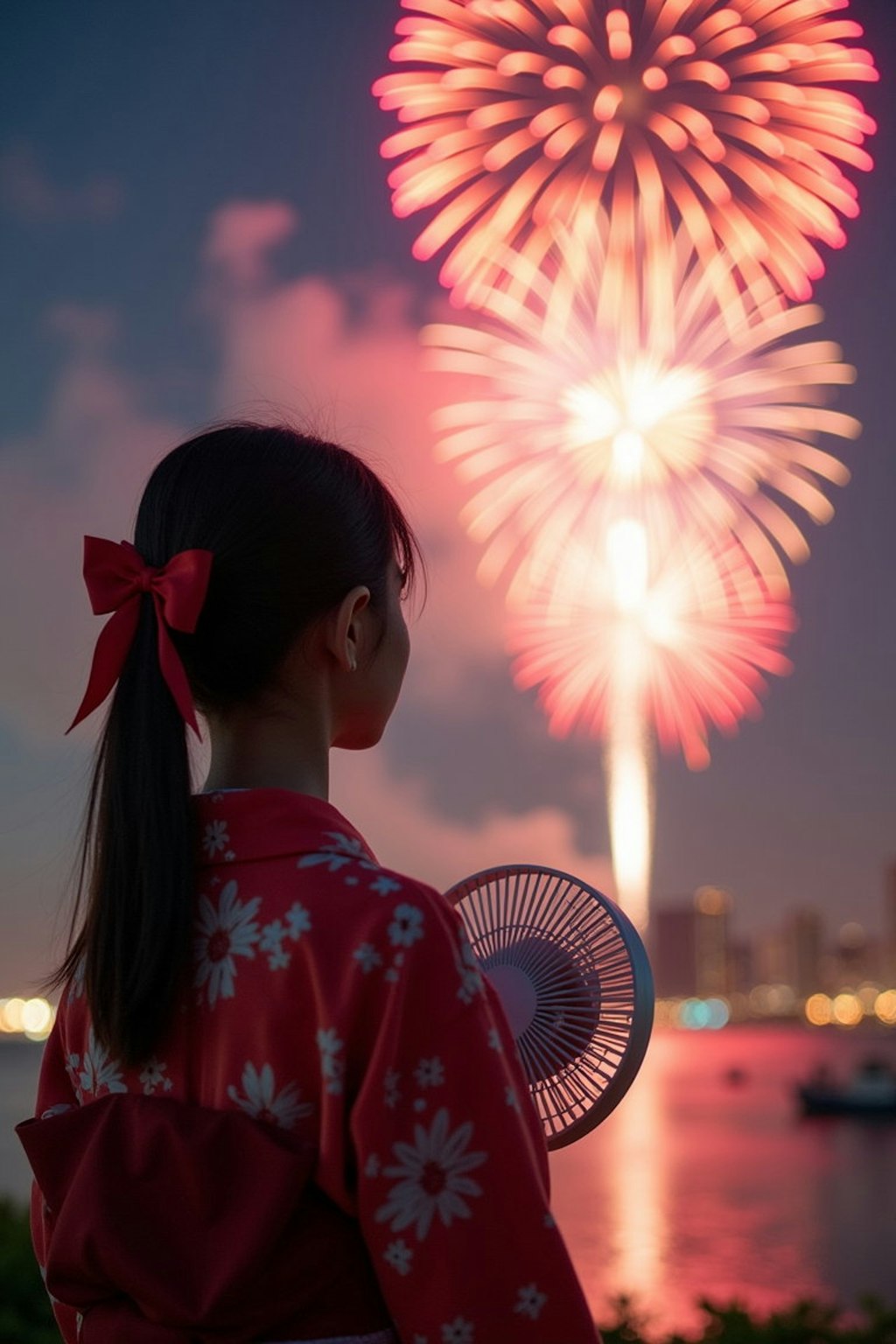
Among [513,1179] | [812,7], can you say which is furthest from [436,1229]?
[812,7]

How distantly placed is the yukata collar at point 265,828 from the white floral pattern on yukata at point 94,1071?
0.20m

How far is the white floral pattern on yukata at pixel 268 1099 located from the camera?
1.14 m

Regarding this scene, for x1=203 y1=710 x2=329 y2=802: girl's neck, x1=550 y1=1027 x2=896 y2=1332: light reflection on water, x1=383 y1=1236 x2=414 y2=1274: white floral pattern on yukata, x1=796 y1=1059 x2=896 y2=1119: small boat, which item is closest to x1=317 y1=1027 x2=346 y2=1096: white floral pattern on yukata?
x1=383 y1=1236 x2=414 y2=1274: white floral pattern on yukata

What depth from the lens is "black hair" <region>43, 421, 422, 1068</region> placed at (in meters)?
1.23

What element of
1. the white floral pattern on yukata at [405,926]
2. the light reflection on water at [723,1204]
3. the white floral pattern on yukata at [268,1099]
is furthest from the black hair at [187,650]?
the light reflection on water at [723,1204]

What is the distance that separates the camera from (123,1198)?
1133 mm

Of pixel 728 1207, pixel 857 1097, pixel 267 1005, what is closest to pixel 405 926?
pixel 267 1005

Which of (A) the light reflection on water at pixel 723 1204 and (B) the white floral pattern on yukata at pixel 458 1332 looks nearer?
(B) the white floral pattern on yukata at pixel 458 1332

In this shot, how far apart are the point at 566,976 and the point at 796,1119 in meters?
52.9

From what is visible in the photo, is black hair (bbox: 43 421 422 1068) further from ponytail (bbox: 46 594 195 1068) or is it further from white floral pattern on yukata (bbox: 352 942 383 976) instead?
white floral pattern on yukata (bbox: 352 942 383 976)

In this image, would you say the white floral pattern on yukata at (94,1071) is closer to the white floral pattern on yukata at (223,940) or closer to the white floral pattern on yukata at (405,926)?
the white floral pattern on yukata at (223,940)

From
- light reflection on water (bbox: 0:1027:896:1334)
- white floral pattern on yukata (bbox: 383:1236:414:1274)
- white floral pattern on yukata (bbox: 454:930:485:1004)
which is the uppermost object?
white floral pattern on yukata (bbox: 454:930:485:1004)

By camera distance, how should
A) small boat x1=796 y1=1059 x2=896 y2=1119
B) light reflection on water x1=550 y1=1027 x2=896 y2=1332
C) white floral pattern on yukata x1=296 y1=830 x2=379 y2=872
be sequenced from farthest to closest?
small boat x1=796 y1=1059 x2=896 y2=1119, light reflection on water x1=550 y1=1027 x2=896 y2=1332, white floral pattern on yukata x1=296 y1=830 x2=379 y2=872

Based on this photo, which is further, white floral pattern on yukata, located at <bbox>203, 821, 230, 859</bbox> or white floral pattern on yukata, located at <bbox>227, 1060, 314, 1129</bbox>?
white floral pattern on yukata, located at <bbox>203, 821, 230, 859</bbox>
